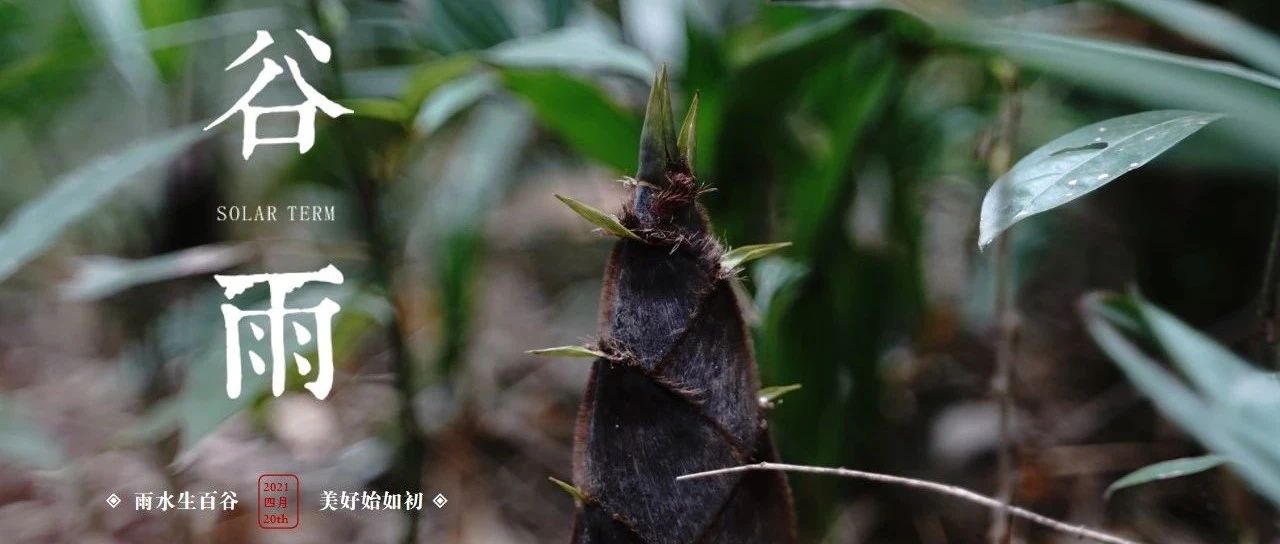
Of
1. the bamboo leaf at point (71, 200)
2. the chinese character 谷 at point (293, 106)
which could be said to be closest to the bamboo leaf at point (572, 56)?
the chinese character 谷 at point (293, 106)

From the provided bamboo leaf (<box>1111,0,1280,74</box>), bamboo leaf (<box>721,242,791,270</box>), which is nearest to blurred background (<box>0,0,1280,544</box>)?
bamboo leaf (<box>1111,0,1280,74</box>)

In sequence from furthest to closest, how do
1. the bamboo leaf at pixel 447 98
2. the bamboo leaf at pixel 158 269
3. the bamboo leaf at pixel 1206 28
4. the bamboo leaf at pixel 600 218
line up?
the bamboo leaf at pixel 158 269 < the bamboo leaf at pixel 447 98 < the bamboo leaf at pixel 1206 28 < the bamboo leaf at pixel 600 218

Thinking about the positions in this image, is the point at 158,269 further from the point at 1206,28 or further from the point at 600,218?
the point at 1206,28

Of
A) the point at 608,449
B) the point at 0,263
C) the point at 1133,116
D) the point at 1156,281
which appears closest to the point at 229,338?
the point at 0,263

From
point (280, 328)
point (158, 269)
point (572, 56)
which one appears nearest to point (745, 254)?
point (572, 56)

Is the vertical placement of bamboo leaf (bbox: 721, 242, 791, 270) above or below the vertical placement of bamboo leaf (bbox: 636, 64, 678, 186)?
below
